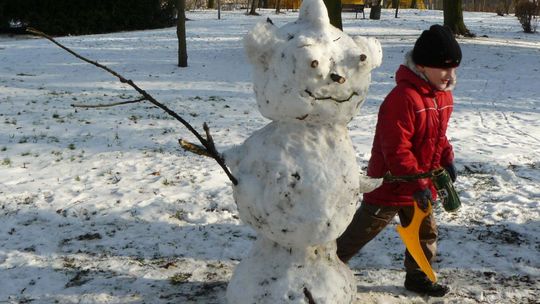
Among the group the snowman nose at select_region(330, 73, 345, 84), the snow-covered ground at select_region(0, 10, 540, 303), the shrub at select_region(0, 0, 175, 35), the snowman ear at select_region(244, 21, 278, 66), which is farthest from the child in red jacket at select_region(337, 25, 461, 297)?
the shrub at select_region(0, 0, 175, 35)

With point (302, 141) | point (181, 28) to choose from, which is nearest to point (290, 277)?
point (302, 141)

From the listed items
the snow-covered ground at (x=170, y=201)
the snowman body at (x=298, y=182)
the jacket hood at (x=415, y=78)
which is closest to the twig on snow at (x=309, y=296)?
the snowman body at (x=298, y=182)

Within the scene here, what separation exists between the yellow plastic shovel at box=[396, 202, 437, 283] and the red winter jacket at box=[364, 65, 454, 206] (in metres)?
0.15

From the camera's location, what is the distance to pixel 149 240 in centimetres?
409

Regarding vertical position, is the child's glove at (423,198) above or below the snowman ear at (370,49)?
below

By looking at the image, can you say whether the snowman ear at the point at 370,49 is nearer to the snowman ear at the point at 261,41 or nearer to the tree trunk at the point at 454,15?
the snowman ear at the point at 261,41

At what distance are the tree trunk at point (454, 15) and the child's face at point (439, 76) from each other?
14.4 m

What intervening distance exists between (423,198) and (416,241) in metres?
0.25

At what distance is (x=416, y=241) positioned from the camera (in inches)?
114

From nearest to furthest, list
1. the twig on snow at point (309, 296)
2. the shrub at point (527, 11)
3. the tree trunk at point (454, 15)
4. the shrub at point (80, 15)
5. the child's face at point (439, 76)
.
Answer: the twig on snow at point (309, 296) < the child's face at point (439, 76) < the tree trunk at point (454, 15) < the shrub at point (527, 11) < the shrub at point (80, 15)

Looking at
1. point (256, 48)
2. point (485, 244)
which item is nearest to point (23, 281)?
point (256, 48)

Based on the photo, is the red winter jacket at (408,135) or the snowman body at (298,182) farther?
the red winter jacket at (408,135)

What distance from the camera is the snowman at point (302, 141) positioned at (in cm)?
226

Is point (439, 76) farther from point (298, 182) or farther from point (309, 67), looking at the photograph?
point (298, 182)
